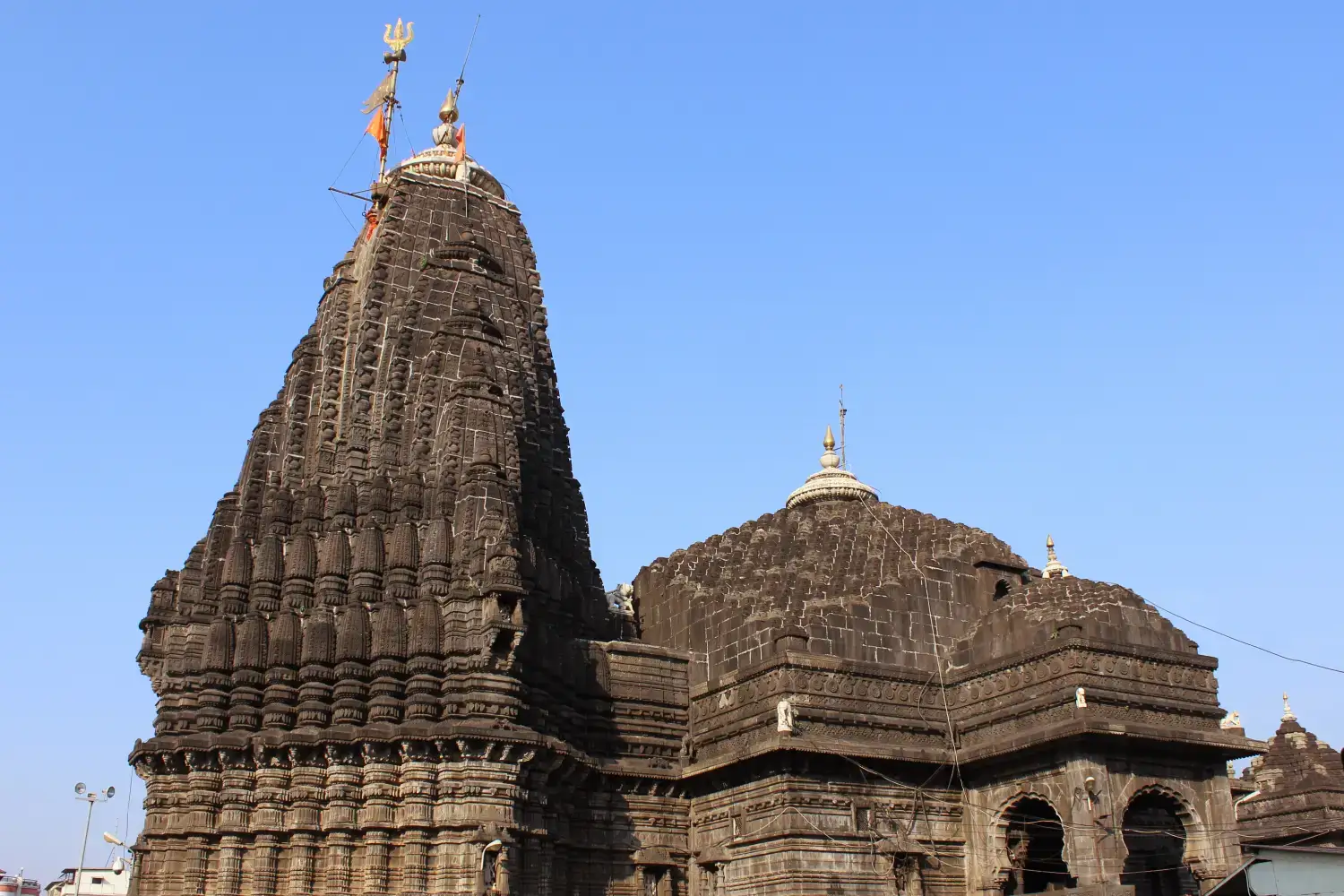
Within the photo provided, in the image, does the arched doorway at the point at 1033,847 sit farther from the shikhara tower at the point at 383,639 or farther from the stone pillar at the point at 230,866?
the stone pillar at the point at 230,866

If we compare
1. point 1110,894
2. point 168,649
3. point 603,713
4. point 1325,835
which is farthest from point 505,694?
point 1325,835

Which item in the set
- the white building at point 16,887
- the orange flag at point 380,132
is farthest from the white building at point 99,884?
the orange flag at point 380,132

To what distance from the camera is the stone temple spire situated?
29.3 meters

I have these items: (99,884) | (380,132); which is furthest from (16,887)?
(380,132)

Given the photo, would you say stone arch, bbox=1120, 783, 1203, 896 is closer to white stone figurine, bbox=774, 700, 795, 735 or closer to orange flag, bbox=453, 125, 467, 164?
white stone figurine, bbox=774, 700, 795, 735

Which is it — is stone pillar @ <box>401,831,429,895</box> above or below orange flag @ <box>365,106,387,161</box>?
below

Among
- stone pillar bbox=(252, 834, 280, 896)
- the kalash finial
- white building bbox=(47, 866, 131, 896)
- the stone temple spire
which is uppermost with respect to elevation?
the kalash finial

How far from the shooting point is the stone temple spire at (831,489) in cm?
2930

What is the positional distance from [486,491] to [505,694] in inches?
139

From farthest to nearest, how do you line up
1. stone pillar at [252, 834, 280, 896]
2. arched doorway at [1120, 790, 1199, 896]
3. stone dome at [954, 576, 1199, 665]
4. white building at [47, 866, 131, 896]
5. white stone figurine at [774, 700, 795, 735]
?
white building at [47, 866, 131, 896] < arched doorway at [1120, 790, 1199, 896] < stone dome at [954, 576, 1199, 665] < white stone figurine at [774, 700, 795, 735] < stone pillar at [252, 834, 280, 896]

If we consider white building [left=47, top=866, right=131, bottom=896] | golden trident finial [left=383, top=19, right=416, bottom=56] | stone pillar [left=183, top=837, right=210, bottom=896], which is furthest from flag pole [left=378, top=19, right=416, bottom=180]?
white building [left=47, top=866, right=131, bottom=896]

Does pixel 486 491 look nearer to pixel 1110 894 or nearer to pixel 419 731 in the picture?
pixel 419 731

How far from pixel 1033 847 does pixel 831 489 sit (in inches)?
332

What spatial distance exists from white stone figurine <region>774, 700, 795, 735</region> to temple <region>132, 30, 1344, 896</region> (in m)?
0.06
